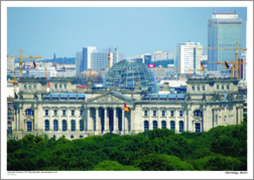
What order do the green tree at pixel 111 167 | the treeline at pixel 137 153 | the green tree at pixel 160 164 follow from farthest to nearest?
1. the treeline at pixel 137 153
2. the green tree at pixel 160 164
3. the green tree at pixel 111 167

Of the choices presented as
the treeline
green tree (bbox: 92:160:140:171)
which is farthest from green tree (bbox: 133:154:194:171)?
green tree (bbox: 92:160:140:171)

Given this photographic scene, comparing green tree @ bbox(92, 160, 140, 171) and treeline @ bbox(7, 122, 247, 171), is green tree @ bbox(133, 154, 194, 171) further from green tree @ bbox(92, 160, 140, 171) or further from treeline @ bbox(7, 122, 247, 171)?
green tree @ bbox(92, 160, 140, 171)

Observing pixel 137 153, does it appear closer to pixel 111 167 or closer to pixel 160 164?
pixel 160 164

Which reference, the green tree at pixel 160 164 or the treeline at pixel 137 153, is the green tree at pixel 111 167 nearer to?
the treeline at pixel 137 153

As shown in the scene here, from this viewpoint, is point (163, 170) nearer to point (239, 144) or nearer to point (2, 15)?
point (239, 144)

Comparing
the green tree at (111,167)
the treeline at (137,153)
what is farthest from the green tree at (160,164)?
the green tree at (111,167)

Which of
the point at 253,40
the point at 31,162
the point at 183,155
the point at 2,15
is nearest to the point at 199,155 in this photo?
the point at 183,155

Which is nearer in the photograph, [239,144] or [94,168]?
[94,168]

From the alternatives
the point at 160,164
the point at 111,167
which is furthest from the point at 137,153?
the point at 111,167

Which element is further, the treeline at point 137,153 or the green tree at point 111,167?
the treeline at point 137,153
